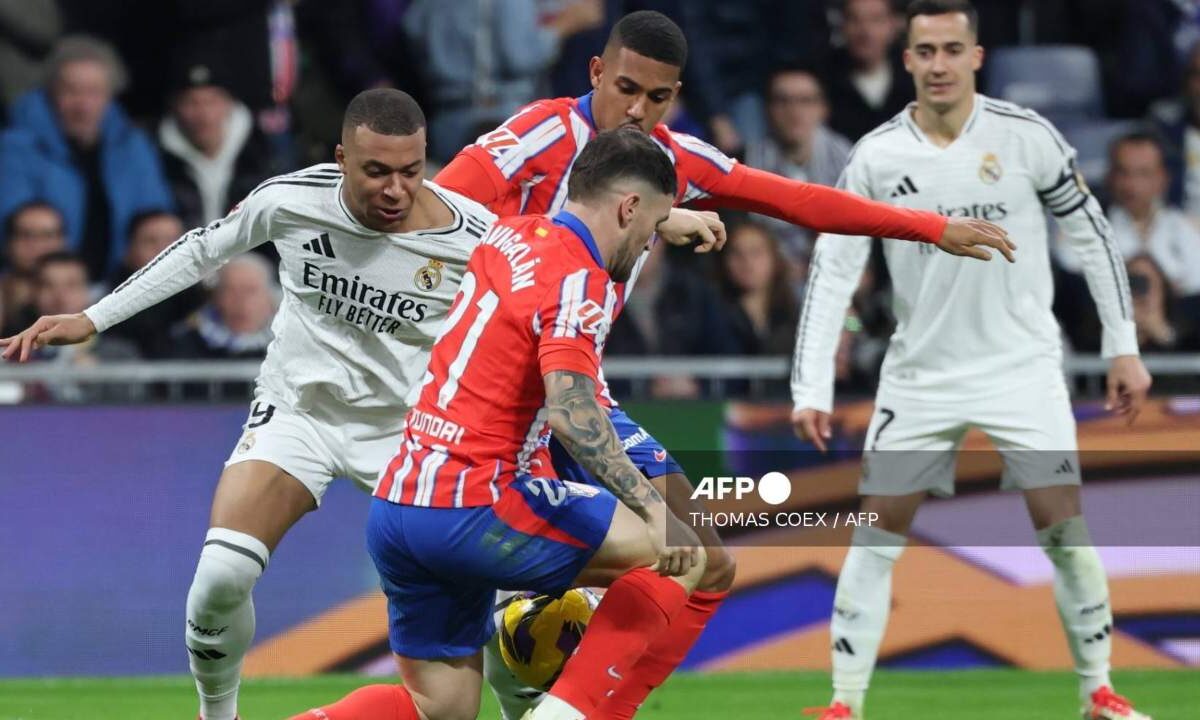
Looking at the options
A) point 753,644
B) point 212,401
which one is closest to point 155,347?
point 212,401

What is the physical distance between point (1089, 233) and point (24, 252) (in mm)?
5574

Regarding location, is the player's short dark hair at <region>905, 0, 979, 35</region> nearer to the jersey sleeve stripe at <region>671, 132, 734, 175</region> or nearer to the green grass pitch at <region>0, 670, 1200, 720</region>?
the jersey sleeve stripe at <region>671, 132, 734, 175</region>

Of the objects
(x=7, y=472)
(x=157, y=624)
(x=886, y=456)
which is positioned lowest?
(x=157, y=624)

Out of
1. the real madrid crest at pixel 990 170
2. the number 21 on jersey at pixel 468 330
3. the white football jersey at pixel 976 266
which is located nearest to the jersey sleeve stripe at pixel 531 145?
the number 21 on jersey at pixel 468 330

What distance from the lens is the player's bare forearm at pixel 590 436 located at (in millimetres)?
5098

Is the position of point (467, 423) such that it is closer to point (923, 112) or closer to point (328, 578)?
point (923, 112)

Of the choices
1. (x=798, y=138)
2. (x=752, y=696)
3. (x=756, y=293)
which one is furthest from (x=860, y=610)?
(x=798, y=138)

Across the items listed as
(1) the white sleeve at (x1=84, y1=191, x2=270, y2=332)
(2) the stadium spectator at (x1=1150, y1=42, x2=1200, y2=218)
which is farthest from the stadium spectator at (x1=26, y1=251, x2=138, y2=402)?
(2) the stadium spectator at (x1=1150, y1=42, x2=1200, y2=218)

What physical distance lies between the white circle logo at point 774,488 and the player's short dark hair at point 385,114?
3707 mm

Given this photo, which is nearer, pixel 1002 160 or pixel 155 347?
pixel 1002 160

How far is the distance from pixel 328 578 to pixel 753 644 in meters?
2.07

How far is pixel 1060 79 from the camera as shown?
1181 centimetres

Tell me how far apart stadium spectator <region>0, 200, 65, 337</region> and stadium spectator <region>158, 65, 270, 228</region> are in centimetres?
75

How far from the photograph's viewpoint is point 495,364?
17.6 feet
